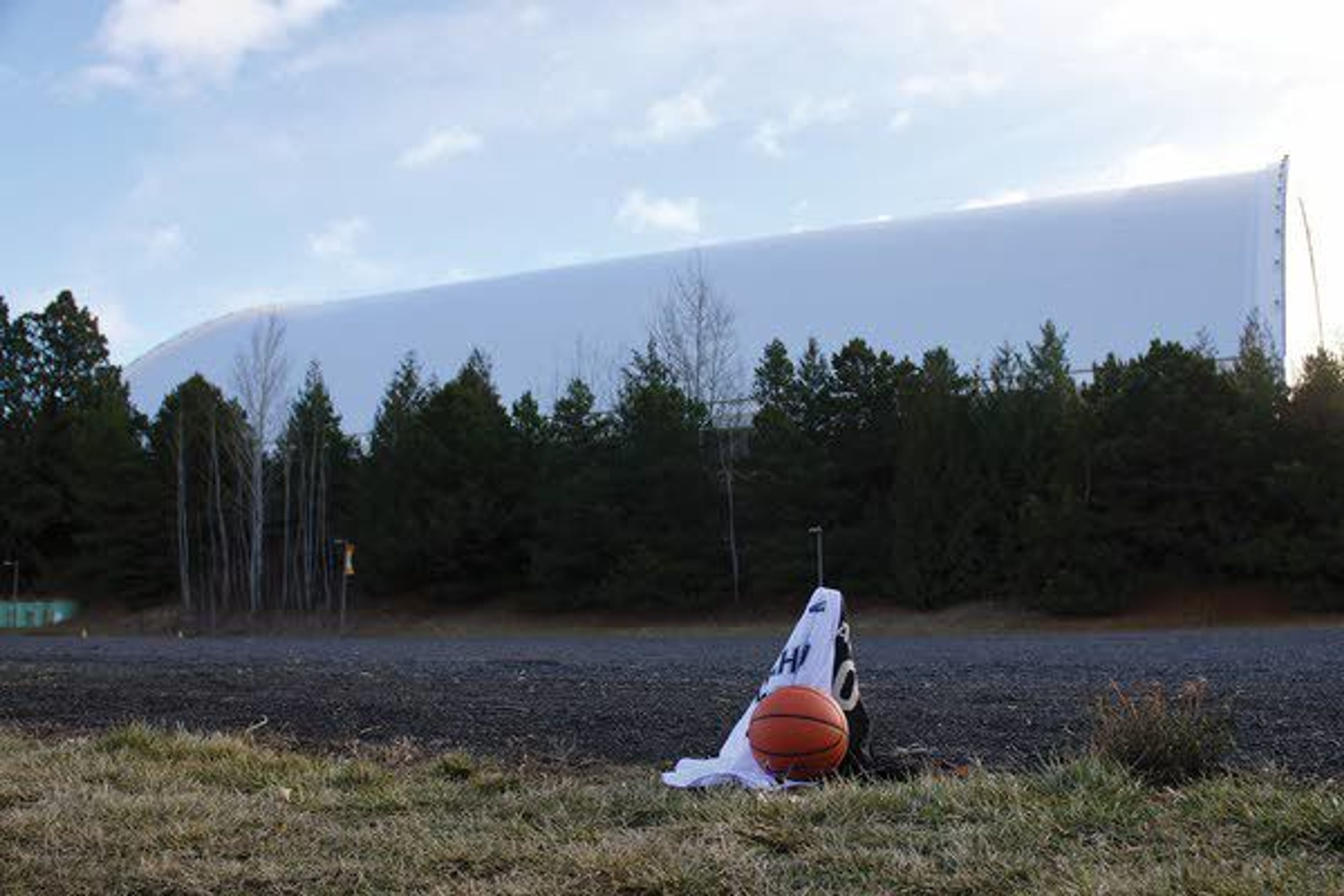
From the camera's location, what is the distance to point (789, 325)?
163 ft

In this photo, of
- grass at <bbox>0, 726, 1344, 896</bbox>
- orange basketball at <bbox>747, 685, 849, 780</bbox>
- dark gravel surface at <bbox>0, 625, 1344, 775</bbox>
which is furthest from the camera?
dark gravel surface at <bbox>0, 625, 1344, 775</bbox>

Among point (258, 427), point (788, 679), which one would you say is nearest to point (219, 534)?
point (258, 427)

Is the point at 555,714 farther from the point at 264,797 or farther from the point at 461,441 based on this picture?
the point at 461,441

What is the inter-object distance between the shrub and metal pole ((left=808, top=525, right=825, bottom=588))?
88.1 ft

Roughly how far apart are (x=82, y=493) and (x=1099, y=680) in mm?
46576

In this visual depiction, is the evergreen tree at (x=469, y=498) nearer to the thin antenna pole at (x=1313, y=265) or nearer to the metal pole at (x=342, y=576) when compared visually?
the metal pole at (x=342, y=576)

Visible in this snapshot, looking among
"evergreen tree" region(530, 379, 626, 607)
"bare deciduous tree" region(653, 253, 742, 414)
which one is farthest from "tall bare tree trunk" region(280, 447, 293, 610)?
"bare deciduous tree" region(653, 253, 742, 414)

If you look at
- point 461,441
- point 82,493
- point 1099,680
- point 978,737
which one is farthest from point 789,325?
point 978,737

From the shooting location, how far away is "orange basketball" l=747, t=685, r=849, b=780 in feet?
19.4

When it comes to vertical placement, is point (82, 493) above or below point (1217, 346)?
below

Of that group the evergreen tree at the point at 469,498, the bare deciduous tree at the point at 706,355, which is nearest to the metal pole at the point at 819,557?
the bare deciduous tree at the point at 706,355

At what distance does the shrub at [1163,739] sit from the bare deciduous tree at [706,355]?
112 ft

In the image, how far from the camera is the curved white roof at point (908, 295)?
44094mm

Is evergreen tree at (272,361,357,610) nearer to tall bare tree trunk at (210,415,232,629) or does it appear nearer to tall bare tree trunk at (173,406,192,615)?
tall bare tree trunk at (210,415,232,629)
